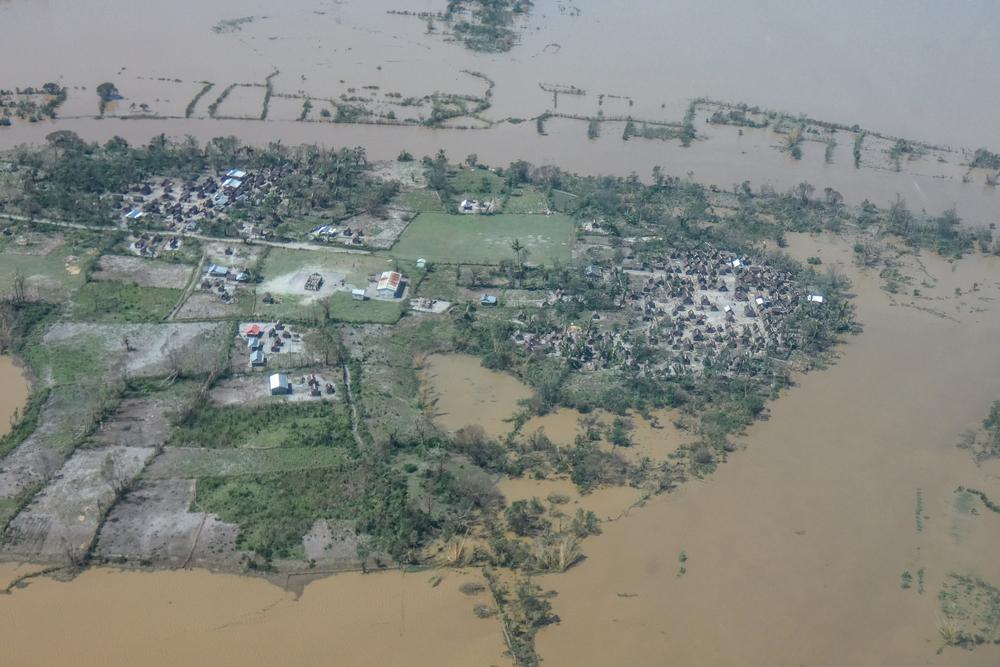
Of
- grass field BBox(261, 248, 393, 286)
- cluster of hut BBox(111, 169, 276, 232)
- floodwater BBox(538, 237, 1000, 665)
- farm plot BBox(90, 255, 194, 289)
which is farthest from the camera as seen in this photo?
cluster of hut BBox(111, 169, 276, 232)

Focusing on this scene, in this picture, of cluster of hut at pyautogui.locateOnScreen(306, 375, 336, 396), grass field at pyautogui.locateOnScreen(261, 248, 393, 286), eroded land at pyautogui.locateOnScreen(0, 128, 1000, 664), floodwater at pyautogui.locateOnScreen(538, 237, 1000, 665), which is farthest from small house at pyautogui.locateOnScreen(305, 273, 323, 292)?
floodwater at pyautogui.locateOnScreen(538, 237, 1000, 665)

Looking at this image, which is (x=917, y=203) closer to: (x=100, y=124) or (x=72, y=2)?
(x=100, y=124)

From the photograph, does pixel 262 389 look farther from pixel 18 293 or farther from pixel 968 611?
pixel 968 611

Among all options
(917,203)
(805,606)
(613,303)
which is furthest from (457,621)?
(917,203)

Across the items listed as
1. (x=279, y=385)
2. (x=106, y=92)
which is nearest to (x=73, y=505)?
(x=279, y=385)

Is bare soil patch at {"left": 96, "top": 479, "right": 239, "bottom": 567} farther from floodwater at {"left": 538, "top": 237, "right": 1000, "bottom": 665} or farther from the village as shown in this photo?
floodwater at {"left": 538, "top": 237, "right": 1000, "bottom": 665}
